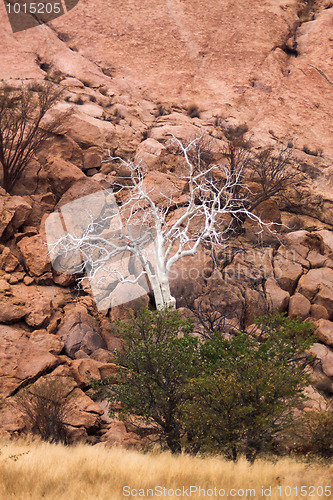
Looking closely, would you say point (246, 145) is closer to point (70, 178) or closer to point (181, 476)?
point (70, 178)

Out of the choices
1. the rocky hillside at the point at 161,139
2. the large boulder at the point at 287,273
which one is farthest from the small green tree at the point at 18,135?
the large boulder at the point at 287,273

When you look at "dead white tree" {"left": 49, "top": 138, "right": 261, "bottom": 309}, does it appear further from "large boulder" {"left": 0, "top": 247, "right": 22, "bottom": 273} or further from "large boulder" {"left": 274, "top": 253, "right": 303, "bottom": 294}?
"large boulder" {"left": 274, "top": 253, "right": 303, "bottom": 294}

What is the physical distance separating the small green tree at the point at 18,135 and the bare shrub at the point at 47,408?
10.6 metres

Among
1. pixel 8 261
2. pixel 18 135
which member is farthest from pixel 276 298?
pixel 18 135

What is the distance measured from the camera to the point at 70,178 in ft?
66.8

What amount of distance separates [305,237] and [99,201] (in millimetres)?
9203

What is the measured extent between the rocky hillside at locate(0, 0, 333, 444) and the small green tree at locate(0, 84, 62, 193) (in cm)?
51

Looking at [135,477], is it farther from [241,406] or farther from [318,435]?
[318,435]

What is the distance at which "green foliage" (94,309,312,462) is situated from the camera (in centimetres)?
841

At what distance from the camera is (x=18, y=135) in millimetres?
21875

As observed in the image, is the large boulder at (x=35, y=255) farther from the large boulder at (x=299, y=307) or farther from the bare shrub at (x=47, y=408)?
the large boulder at (x=299, y=307)

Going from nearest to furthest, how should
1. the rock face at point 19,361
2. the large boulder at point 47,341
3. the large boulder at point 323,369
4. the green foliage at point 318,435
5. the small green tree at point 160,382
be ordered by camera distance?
the green foliage at point 318,435
the small green tree at point 160,382
the rock face at point 19,361
the large boulder at point 47,341
the large boulder at point 323,369

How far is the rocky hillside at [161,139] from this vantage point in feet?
49.8

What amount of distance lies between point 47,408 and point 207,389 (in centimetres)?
447
